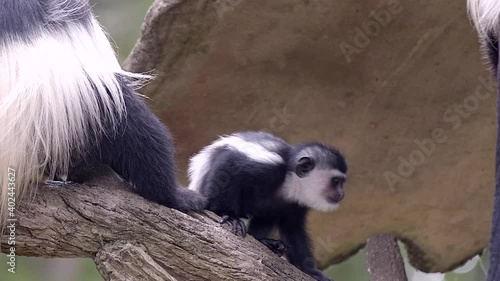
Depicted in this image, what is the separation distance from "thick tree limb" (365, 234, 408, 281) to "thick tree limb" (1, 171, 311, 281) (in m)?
1.10

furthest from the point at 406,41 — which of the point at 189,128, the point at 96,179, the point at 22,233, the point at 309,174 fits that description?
the point at 22,233

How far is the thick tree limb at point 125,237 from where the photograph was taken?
6.63 ft

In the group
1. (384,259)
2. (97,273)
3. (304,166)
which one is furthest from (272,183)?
(97,273)

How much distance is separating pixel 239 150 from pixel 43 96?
828mm

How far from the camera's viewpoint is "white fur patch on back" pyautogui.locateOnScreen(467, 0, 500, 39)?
1.86m

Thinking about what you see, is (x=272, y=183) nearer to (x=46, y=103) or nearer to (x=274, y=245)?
(x=274, y=245)

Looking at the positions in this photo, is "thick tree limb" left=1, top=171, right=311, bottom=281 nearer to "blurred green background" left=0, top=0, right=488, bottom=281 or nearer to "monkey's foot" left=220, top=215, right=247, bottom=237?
"monkey's foot" left=220, top=215, right=247, bottom=237

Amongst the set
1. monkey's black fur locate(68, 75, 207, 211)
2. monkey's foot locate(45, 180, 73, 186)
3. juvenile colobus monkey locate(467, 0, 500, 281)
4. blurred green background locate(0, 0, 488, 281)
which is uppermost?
juvenile colobus monkey locate(467, 0, 500, 281)

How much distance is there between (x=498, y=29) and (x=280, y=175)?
1.09m

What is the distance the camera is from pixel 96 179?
216 cm

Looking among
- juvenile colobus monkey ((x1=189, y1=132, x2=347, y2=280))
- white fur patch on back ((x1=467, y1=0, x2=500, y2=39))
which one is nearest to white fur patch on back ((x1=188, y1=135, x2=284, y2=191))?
juvenile colobus monkey ((x1=189, y1=132, x2=347, y2=280))

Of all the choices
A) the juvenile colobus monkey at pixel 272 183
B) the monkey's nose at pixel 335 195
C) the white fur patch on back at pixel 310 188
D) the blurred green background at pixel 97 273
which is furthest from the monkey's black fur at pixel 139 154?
the blurred green background at pixel 97 273

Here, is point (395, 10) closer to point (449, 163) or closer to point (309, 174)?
point (309, 174)

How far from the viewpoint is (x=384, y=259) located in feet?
10.7
